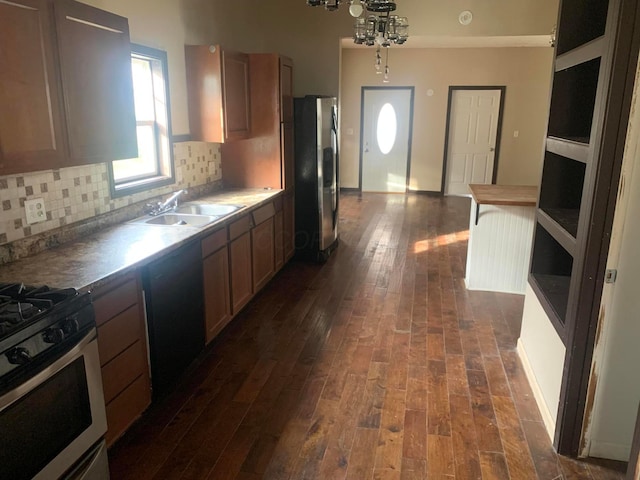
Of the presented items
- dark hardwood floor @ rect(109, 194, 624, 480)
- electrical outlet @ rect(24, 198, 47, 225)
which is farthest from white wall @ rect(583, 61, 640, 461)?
electrical outlet @ rect(24, 198, 47, 225)

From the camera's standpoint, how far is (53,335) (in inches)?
60.7

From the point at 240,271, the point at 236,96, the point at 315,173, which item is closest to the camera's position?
the point at 240,271

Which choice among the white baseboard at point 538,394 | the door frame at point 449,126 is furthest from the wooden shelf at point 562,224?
the door frame at point 449,126

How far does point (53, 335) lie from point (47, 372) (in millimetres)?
115

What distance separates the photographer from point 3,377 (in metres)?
1.36

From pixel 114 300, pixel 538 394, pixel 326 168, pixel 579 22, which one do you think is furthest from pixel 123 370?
pixel 326 168

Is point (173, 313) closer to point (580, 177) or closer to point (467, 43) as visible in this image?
point (580, 177)

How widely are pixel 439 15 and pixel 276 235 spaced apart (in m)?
3.04

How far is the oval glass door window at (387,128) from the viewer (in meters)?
8.89

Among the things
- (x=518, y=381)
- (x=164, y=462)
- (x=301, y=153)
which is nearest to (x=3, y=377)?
(x=164, y=462)

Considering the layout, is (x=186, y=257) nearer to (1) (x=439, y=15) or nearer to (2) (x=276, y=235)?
(2) (x=276, y=235)

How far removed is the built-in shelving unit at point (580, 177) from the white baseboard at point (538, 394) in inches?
4.1

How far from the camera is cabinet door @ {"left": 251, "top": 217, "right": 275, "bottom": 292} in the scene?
12.8ft

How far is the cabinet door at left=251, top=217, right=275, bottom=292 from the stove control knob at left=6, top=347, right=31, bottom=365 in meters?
2.42
